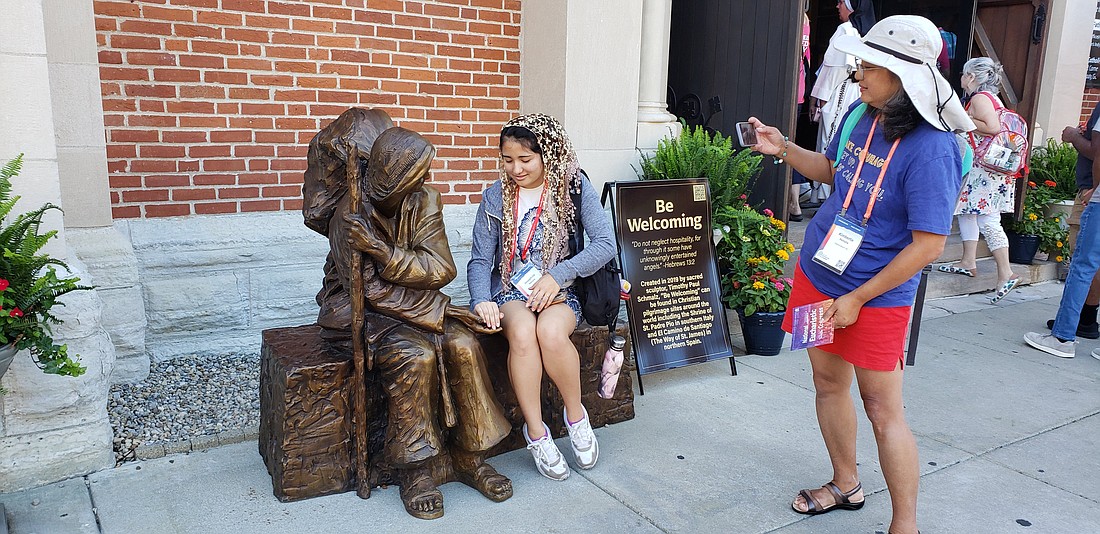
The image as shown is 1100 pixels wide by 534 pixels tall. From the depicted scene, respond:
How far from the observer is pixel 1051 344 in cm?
546

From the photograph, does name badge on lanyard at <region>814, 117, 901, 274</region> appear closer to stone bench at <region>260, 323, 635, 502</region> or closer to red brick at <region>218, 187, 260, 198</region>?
stone bench at <region>260, 323, 635, 502</region>

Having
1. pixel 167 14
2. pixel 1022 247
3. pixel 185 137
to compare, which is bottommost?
pixel 1022 247

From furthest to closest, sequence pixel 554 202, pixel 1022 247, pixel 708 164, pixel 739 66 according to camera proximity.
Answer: pixel 1022 247 < pixel 739 66 < pixel 708 164 < pixel 554 202

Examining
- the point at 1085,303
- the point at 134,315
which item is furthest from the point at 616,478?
the point at 1085,303

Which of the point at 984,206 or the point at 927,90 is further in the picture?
the point at 984,206

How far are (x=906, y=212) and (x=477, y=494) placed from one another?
1.91 m

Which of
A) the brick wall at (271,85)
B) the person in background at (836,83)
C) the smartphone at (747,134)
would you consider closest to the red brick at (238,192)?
the brick wall at (271,85)

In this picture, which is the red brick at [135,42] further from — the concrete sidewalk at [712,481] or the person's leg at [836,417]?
the person's leg at [836,417]

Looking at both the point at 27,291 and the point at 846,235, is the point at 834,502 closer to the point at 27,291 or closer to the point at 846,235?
the point at 846,235

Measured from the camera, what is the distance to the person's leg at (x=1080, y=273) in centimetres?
518

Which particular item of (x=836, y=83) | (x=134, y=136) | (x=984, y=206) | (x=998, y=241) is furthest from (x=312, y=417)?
(x=998, y=241)

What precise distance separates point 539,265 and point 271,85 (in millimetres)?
2009

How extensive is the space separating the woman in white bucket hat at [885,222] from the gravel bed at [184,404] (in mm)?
2529

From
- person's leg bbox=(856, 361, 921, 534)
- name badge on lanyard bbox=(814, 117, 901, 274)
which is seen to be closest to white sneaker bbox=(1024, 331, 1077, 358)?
person's leg bbox=(856, 361, 921, 534)
